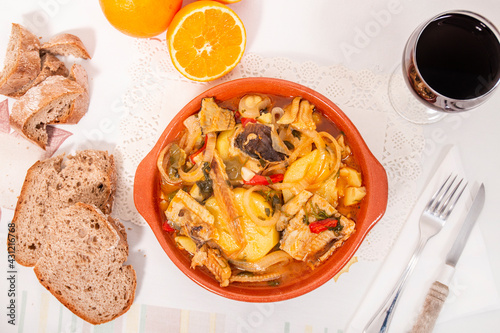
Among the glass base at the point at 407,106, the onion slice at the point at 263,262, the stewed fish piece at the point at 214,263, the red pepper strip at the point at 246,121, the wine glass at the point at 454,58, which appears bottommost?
the stewed fish piece at the point at 214,263

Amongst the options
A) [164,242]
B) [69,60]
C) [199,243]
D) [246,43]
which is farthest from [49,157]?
[246,43]

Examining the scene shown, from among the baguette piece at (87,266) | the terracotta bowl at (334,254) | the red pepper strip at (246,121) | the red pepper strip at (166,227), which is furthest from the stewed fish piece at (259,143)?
the baguette piece at (87,266)

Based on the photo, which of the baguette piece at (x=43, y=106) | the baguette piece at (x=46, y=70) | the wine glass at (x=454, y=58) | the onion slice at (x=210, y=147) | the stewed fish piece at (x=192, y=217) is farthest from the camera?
the baguette piece at (x=46, y=70)

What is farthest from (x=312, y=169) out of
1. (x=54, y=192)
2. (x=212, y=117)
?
(x=54, y=192)

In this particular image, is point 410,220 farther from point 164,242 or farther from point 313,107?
point 164,242

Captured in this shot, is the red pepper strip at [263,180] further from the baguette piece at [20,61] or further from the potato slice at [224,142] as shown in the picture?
the baguette piece at [20,61]

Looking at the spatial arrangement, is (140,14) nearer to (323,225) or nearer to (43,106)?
(43,106)

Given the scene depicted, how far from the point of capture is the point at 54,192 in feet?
8.90

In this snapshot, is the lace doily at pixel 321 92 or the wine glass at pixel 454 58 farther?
the lace doily at pixel 321 92

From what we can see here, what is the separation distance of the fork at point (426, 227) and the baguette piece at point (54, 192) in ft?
6.48

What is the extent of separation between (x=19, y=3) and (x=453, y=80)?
294 centimetres

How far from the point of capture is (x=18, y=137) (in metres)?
2.83

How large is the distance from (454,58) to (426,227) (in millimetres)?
1096

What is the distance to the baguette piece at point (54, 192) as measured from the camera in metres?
2.66
